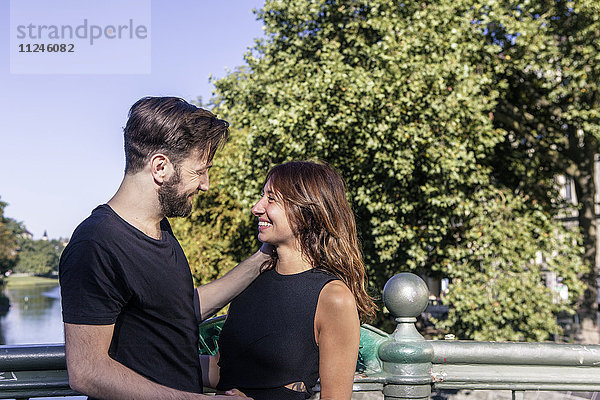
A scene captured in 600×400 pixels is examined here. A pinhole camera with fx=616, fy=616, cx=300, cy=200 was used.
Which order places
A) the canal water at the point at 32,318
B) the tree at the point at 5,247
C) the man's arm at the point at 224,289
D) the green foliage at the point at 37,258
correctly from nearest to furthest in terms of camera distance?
the man's arm at the point at 224,289
the canal water at the point at 32,318
the tree at the point at 5,247
the green foliage at the point at 37,258

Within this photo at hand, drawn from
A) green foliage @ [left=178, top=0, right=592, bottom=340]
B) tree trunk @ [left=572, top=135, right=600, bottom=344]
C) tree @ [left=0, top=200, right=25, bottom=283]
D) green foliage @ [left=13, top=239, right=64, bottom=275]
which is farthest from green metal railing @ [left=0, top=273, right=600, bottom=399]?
green foliage @ [left=13, top=239, right=64, bottom=275]

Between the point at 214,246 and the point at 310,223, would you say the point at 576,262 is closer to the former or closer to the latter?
the point at 214,246

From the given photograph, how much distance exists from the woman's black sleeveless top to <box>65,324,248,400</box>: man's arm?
464 mm

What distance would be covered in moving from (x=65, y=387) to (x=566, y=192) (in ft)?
126

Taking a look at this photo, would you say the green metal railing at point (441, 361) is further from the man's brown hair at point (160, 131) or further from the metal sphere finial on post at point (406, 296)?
the man's brown hair at point (160, 131)

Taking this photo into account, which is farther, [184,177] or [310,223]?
[310,223]

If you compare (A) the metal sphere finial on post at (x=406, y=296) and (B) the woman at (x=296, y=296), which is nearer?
(B) the woman at (x=296, y=296)

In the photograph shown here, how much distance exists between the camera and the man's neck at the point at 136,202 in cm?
175

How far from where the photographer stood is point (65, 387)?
80.2 inches

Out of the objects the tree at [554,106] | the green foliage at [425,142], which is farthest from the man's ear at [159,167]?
the tree at [554,106]

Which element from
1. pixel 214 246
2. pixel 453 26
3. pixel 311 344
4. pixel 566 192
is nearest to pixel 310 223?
pixel 311 344

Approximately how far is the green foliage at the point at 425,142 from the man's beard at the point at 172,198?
10187 millimetres

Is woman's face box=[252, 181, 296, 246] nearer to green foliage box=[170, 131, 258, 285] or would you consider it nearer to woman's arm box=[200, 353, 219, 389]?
woman's arm box=[200, 353, 219, 389]

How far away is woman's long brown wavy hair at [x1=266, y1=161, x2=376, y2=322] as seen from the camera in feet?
6.68
